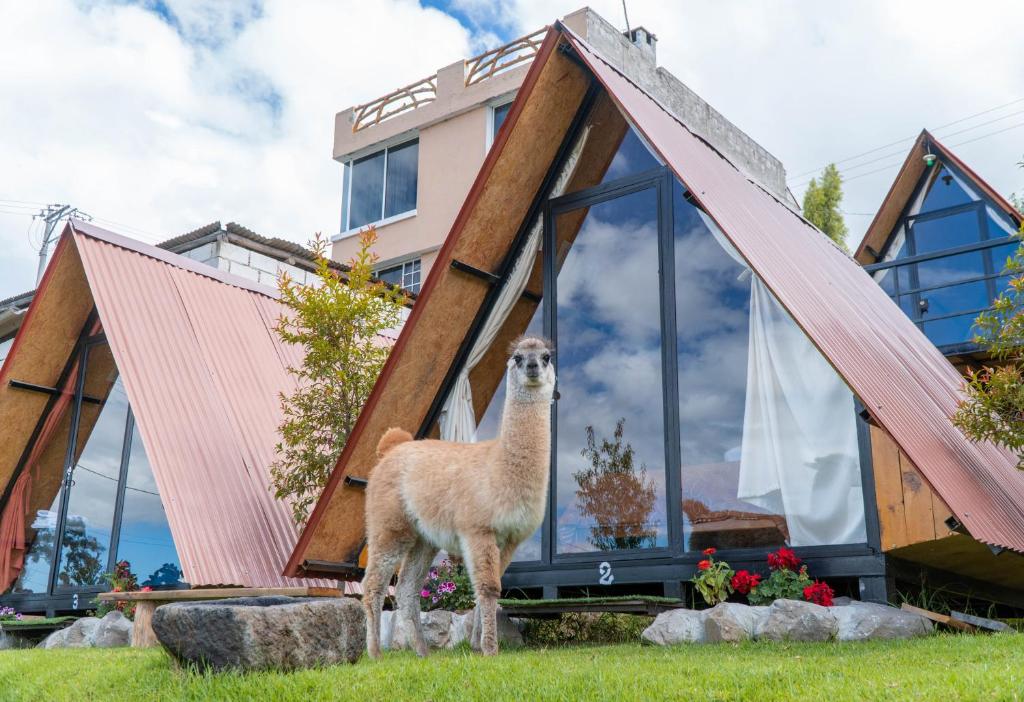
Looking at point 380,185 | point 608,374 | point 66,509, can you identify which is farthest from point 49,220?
point 608,374

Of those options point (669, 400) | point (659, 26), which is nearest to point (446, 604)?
point (669, 400)

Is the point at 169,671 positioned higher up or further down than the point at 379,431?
further down

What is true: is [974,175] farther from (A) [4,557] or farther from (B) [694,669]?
(A) [4,557]

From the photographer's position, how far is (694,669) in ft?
15.3

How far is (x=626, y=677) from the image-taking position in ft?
14.6

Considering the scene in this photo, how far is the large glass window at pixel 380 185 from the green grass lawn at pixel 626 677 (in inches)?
755

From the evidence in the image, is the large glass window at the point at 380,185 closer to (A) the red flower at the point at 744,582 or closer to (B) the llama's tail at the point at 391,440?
(B) the llama's tail at the point at 391,440

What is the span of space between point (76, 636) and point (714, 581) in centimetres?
636

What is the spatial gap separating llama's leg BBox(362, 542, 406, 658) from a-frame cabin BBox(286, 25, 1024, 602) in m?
1.70

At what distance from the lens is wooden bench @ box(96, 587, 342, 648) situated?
25.1 feet

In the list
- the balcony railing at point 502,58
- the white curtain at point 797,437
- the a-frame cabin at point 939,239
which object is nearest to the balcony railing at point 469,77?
the balcony railing at point 502,58

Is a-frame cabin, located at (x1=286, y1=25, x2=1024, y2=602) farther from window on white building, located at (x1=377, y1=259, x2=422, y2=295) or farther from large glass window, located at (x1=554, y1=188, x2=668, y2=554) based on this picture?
window on white building, located at (x1=377, y1=259, x2=422, y2=295)

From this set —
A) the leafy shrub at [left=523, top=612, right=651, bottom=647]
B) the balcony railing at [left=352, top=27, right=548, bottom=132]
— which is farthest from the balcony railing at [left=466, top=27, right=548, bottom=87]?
the leafy shrub at [left=523, top=612, right=651, bottom=647]

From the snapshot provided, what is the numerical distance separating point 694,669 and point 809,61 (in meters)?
21.3
